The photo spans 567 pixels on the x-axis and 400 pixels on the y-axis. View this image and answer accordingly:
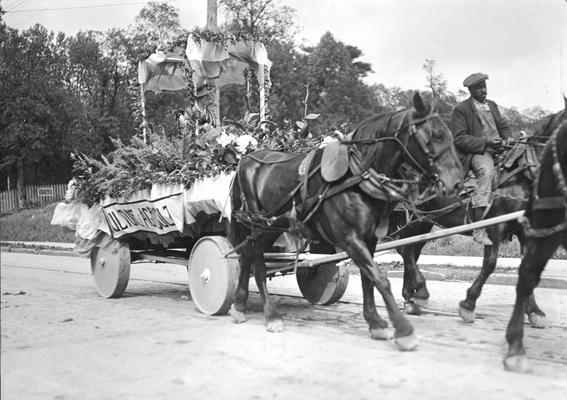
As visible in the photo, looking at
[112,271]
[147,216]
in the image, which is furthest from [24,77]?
[112,271]

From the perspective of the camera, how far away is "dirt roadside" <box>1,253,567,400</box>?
3549 mm

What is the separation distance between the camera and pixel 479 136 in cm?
716

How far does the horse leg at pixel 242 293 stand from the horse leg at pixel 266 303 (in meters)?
0.10

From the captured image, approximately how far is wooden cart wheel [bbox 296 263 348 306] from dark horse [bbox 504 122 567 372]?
3.19 m

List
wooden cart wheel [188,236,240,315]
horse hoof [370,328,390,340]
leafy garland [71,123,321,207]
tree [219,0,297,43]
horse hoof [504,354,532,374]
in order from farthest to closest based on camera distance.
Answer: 1. tree [219,0,297,43]
2. leafy garland [71,123,321,207]
3. wooden cart wheel [188,236,240,315]
4. horse hoof [370,328,390,340]
5. horse hoof [504,354,532,374]

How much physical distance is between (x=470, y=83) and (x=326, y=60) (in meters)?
46.0

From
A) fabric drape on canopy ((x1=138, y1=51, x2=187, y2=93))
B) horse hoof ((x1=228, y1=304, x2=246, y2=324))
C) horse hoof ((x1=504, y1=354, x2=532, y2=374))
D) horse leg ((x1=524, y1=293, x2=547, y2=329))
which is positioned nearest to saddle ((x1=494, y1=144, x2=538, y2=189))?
horse leg ((x1=524, y1=293, x2=547, y2=329))

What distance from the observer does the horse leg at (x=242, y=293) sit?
23.0 feet

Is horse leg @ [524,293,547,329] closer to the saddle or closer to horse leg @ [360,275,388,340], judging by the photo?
the saddle

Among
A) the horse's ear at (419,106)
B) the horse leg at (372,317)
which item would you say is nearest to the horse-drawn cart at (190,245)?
the horse leg at (372,317)

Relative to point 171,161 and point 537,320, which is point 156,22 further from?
Result: point 537,320

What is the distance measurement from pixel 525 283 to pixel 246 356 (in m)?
2.31

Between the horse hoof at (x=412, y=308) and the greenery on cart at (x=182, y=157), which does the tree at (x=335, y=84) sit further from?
the horse hoof at (x=412, y=308)

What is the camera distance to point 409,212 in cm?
763
